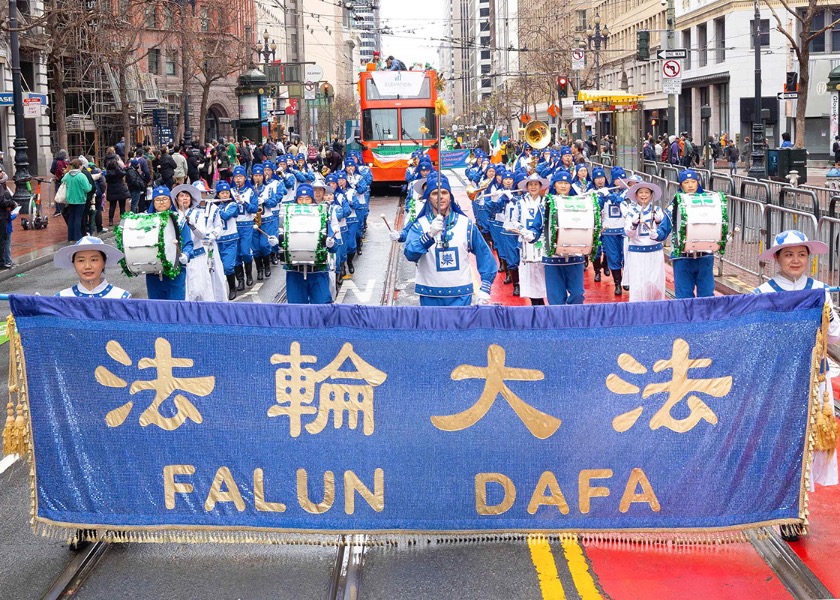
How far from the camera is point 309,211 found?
12.2 m

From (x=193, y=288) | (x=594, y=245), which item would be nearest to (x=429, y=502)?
(x=594, y=245)

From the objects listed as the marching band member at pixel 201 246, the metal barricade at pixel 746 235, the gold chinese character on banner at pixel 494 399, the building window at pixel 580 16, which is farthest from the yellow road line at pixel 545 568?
the building window at pixel 580 16

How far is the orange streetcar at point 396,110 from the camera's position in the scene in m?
37.9

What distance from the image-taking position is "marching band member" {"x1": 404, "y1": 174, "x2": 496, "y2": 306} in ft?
31.3

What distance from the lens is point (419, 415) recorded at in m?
6.41

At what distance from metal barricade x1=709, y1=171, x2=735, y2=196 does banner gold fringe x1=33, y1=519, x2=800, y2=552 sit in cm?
1608

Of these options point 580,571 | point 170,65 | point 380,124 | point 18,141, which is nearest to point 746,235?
point 580,571

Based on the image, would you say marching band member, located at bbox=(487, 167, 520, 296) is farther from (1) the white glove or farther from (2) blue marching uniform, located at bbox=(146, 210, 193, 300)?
(1) the white glove

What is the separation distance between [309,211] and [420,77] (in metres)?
26.4

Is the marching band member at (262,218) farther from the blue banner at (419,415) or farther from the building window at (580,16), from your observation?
the building window at (580,16)

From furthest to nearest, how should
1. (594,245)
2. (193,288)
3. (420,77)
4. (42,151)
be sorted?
(42,151) < (420,77) < (193,288) < (594,245)

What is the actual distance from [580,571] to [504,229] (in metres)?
9.85

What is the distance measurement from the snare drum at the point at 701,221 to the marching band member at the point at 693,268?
0.18 m

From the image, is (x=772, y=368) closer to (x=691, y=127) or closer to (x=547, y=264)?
(x=547, y=264)
